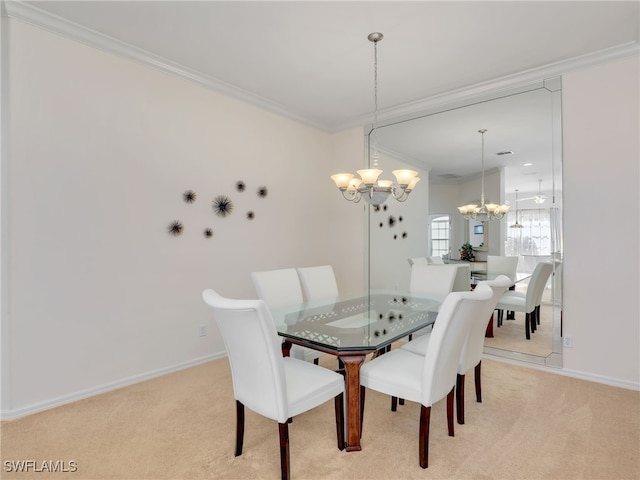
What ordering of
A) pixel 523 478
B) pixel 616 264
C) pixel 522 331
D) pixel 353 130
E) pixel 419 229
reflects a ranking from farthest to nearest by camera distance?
pixel 353 130 < pixel 419 229 < pixel 522 331 < pixel 616 264 < pixel 523 478

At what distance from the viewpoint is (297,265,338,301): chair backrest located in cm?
323

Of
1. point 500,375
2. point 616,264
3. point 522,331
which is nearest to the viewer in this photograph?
point 616,264

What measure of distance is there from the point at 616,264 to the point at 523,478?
6.73ft

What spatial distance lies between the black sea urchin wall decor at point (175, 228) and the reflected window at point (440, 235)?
2.80 meters

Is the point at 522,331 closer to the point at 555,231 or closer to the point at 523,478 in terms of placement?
the point at 555,231

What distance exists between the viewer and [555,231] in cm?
325

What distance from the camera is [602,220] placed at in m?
2.96

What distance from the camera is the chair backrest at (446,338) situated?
5.86 ft

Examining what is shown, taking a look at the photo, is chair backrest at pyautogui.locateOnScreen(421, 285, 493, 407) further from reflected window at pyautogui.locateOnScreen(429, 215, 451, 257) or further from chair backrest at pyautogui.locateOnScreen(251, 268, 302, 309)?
reflected window at pyautogui.locateOnScreen(429, 215, 451, 257)

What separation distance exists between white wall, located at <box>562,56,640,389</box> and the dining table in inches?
49.5

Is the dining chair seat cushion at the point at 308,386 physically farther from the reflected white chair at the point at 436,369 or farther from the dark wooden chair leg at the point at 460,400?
the dark wooden chair leg at the point at 460,400

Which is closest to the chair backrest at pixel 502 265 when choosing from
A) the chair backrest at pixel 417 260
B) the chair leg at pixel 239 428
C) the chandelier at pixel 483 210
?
the chandelier at pixel 483 210

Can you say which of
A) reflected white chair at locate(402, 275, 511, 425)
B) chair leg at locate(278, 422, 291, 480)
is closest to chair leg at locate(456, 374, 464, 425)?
reflected white chair at locate(402, 275, 511, 425)

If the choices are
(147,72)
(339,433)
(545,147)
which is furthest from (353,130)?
(339,433)
